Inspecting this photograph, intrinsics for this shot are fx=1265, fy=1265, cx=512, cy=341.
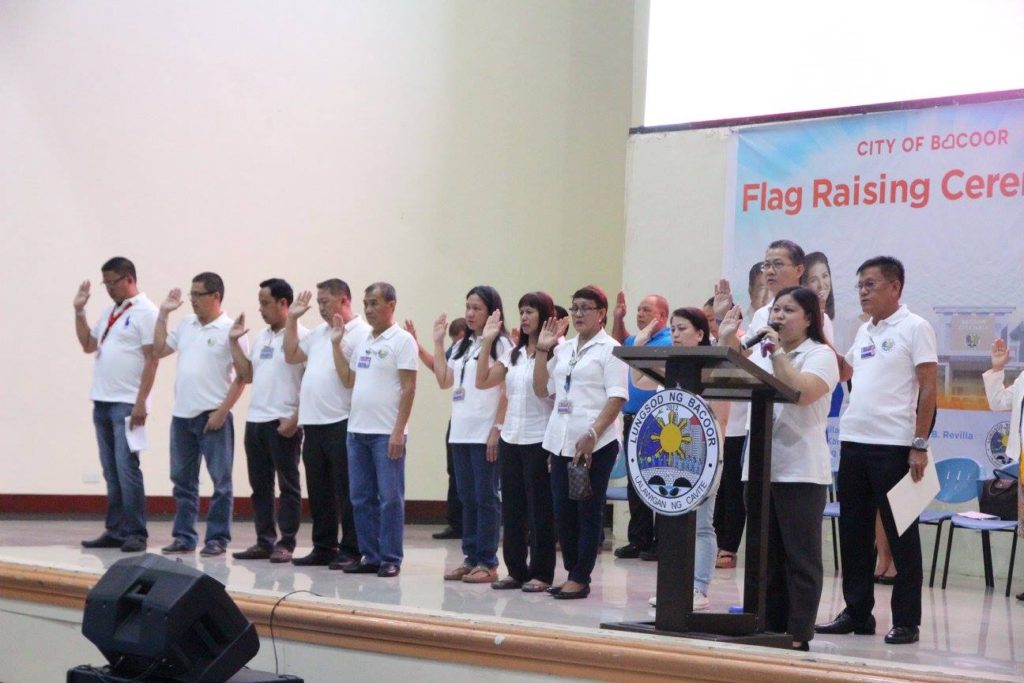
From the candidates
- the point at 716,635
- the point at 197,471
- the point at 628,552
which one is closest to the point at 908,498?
the point at 716,635

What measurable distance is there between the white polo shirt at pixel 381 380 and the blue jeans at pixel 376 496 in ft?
0.23

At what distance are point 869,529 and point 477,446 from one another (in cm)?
187

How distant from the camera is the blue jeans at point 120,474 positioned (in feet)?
21.7

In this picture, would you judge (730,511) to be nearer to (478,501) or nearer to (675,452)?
(478,501)

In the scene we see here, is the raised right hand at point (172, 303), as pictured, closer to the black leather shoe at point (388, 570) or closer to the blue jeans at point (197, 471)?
the blue jeans at point (197, 471)

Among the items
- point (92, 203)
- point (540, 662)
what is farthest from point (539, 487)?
point (92, 203)

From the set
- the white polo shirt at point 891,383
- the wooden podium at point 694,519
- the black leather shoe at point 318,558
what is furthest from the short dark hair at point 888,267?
the black leather shoe at point 318,558

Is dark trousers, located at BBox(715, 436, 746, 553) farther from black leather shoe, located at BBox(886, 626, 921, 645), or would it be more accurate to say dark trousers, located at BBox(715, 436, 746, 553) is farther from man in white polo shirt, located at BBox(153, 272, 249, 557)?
man in white polo shirt, located at BBox(153, 272, 249, 557)

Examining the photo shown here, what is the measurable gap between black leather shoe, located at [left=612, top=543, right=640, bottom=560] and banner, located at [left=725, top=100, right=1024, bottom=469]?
163 centimetres

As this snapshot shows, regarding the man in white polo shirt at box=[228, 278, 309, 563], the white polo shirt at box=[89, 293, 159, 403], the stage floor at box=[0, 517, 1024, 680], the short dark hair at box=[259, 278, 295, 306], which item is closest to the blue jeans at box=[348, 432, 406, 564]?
the stage floor at box=[0, 517, 1024, 680]

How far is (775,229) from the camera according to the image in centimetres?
764

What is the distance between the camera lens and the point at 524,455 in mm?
5594

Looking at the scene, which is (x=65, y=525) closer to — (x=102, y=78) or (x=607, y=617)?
(x=102, y=78)

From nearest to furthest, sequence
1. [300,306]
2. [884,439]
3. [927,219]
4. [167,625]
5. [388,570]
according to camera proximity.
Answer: [167,625], [884,439], [388,570], [300,306], [927,219]
